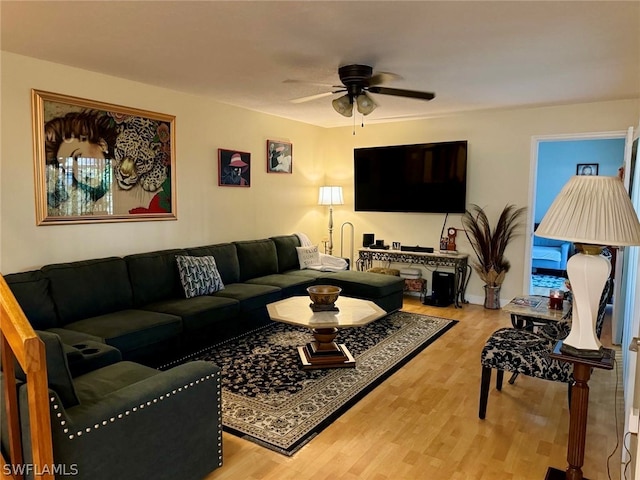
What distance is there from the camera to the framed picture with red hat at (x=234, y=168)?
5098 mm

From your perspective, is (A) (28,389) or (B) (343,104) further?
(B) (343,104)

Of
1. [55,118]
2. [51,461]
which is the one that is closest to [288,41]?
[55,118]

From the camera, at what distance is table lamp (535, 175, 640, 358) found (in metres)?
1.77

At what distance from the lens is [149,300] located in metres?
3.92

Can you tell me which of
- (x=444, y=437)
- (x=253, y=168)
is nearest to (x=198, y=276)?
(x=253, y=168)

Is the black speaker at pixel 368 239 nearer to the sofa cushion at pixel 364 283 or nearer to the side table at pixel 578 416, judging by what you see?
the sofa cushion at pixel 364 283

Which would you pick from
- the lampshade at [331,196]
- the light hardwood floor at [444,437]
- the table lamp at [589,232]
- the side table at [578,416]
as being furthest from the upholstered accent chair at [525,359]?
the lampshade at [331,196]

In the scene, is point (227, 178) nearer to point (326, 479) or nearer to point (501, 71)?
point (501, 71)

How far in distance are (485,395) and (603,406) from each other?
942mm

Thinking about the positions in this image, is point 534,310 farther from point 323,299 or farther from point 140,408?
point 140,408

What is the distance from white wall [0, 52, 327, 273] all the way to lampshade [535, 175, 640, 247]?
11.9ft

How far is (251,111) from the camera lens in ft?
18.0

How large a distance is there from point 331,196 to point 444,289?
2.08 meters

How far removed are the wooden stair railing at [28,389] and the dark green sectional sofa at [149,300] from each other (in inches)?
28.9
